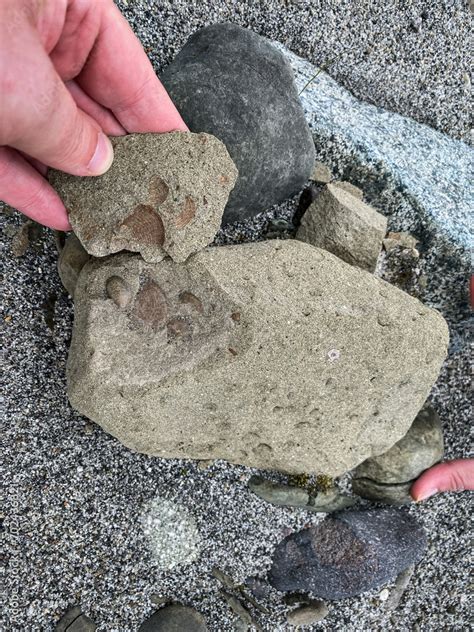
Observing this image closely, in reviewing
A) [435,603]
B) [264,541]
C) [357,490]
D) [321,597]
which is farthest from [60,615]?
[435,603]

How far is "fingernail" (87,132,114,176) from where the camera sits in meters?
1.64

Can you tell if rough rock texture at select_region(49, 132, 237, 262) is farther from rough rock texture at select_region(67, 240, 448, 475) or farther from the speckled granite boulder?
the speckled granite boulder

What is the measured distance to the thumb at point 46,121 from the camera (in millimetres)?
1348

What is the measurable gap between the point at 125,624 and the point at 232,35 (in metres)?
2.42

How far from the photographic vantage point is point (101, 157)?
65.2 inches

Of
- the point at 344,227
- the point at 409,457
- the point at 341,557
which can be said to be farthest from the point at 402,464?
the point at 344,227

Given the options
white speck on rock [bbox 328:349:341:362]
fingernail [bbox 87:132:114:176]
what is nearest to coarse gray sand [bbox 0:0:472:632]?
fingernail [bbox 87:132:114:176]

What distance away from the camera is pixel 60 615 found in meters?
2.28

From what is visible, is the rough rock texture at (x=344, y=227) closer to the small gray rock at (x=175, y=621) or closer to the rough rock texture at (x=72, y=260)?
the rough rock texture at (x=72, y=260)

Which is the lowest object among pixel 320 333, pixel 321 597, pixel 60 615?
pixel 60 615

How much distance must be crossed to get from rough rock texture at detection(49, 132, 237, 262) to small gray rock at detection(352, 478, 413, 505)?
56.7 inches

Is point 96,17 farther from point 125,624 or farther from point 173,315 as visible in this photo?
point 125,624

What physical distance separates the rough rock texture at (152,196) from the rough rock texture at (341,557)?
59.0 inches

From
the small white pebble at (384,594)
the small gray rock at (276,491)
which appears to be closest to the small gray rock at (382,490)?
the small gray rock at (276,491)
